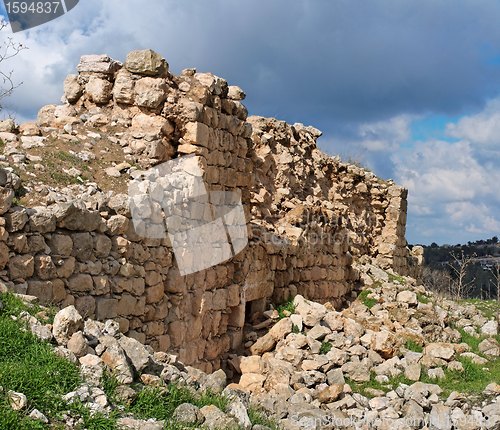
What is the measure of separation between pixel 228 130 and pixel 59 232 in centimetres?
363

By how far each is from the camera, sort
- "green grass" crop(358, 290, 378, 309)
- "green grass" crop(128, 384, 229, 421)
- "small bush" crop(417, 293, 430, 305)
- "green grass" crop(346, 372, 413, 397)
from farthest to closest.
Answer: "small bush" crop(417, 293, 430, 305) < "green grass" crop(358, 290, 378, 309) < "green grass" crop(346, 372, 413, 397) < "green grass" crop(128, 384, 229, 421)

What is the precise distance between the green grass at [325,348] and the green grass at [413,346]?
171 centimetres

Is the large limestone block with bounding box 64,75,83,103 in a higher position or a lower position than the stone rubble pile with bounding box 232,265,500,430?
higher

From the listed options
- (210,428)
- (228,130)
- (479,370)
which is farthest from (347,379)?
(210,428)

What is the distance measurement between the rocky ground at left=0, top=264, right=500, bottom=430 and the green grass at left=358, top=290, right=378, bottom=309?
0.02 metres

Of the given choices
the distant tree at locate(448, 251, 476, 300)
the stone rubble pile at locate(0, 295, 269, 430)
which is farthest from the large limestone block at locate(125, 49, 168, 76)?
the distant tree at locate(448, 251, 476, 300)

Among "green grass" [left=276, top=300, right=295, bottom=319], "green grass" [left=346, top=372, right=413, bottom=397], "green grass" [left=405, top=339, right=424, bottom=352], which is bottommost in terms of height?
"green grass" [left=346, top=372, right=413, bottom=397]

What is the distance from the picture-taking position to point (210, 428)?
4414 millimetres

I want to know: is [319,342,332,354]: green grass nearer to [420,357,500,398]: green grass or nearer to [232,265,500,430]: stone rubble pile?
[232,265,500,430]: stone rubble pile

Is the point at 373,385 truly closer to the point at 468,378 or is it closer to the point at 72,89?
the point at 468,378

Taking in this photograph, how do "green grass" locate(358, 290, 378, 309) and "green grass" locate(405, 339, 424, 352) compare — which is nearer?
"green grass" locate(405, 339, 424, 352)

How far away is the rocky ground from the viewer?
4438 millimetres

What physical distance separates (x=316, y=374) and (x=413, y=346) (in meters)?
2.59

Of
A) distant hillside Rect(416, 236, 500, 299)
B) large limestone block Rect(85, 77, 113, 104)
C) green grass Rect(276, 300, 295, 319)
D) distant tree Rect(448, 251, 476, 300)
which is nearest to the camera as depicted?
large limestone block Rect(85, 77, 113, 104)
